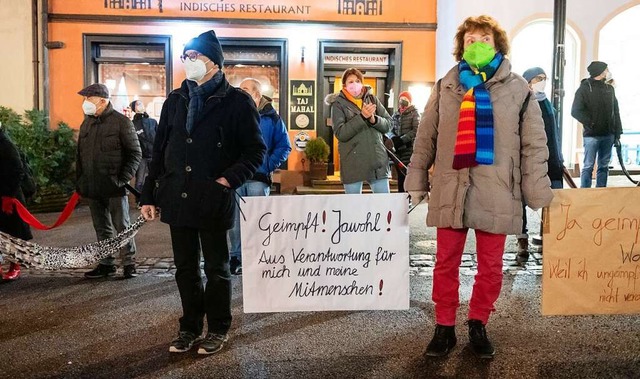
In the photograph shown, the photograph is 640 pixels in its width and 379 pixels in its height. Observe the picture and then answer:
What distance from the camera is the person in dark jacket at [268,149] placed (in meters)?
7.00

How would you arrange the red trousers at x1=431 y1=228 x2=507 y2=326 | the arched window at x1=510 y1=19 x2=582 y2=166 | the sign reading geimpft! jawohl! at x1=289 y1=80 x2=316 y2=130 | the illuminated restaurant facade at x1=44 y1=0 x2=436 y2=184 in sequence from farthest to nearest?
the arched window at x1=510 y1=19 x2=582 y2=166 < the sign reading geimpft! jawohl! at x1=289 y1=80 x2=316 y2=130 < the illuminated restaurant facade at x1=44 y1=0 x2=436 y2=184 < the red trousers at x1=431 y1=228 x2=507 y2=326

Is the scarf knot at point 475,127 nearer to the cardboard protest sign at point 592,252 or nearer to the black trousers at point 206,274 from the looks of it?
the cardboard protest sign at point 592,252

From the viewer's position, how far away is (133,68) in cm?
1461

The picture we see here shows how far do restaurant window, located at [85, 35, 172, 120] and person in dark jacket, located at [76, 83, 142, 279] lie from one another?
7.80 m

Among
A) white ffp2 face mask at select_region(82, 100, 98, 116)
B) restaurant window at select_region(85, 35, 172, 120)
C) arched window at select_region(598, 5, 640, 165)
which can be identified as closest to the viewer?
white ffp2 face mask at select_region(82, 100, 98, 116)

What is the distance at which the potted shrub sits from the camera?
45.7 ft

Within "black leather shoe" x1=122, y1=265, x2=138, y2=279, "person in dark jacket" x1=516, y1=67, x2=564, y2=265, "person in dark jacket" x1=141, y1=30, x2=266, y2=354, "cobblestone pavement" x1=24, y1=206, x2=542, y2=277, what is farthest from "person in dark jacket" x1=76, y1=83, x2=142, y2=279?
"person in dark jacket" x1=516, y1=67, x2=564, y2=265

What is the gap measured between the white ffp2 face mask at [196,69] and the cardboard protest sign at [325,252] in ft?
2.91

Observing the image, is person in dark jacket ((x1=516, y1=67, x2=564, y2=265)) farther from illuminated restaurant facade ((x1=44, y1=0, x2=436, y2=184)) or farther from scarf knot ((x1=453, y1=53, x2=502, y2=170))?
illuminated restaurant facade ((x1=44, y1=0, x2=436, y2=184))

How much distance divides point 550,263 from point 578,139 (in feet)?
37.6

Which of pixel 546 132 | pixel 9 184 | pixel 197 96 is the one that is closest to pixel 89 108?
pixel 9 184

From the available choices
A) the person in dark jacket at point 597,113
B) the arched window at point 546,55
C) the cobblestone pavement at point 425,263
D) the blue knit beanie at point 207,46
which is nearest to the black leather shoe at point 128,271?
the cobblestone pavement at point 425,263

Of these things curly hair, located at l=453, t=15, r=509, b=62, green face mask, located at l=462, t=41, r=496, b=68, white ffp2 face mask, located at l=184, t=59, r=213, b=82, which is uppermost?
curly hair, located at l=453, t=15, r=509, b=62

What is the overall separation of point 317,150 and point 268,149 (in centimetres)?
684
